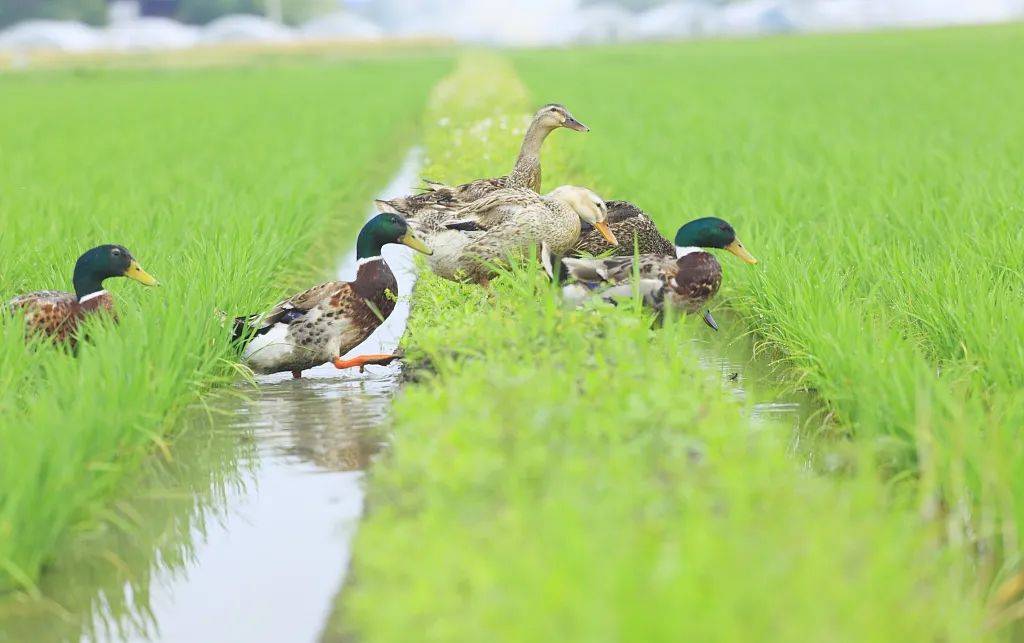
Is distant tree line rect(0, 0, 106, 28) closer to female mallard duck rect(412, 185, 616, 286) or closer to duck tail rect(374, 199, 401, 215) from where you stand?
duck tail rect(374, 199, 401, 215)

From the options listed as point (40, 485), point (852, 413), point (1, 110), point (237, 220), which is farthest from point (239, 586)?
A: point (1, 110)

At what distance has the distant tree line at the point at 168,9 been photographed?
3056 inches

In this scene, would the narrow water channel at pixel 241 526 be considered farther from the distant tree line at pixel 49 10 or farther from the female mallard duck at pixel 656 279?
the distant tree line at pixel 49 10

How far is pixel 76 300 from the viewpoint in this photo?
621 centimetres

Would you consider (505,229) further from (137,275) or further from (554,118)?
(554,118)

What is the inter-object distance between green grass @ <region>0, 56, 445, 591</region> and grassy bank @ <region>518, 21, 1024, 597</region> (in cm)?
231

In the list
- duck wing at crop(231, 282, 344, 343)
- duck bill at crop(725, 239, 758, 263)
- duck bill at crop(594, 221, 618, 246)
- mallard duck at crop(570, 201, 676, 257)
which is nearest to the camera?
duck wing at crop(231, 282, 344, 343)

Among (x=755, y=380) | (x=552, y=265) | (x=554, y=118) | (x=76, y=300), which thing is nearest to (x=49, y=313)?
(x=76, y=300)

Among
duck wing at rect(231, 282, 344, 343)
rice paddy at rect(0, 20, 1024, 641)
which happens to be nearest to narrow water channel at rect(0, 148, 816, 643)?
rice paddy at rect(0, 20, 1024, 641)

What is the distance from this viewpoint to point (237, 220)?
360 inches

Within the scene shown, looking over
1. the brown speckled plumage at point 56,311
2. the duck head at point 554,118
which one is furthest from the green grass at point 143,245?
the duck head at point 554,118

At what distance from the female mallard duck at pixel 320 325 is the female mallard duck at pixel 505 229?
20.1 inches

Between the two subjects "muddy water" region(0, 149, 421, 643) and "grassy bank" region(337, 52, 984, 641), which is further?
"muddy water" region(0, 149, 421, 643)

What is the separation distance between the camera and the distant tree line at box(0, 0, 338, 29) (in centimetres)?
7762
